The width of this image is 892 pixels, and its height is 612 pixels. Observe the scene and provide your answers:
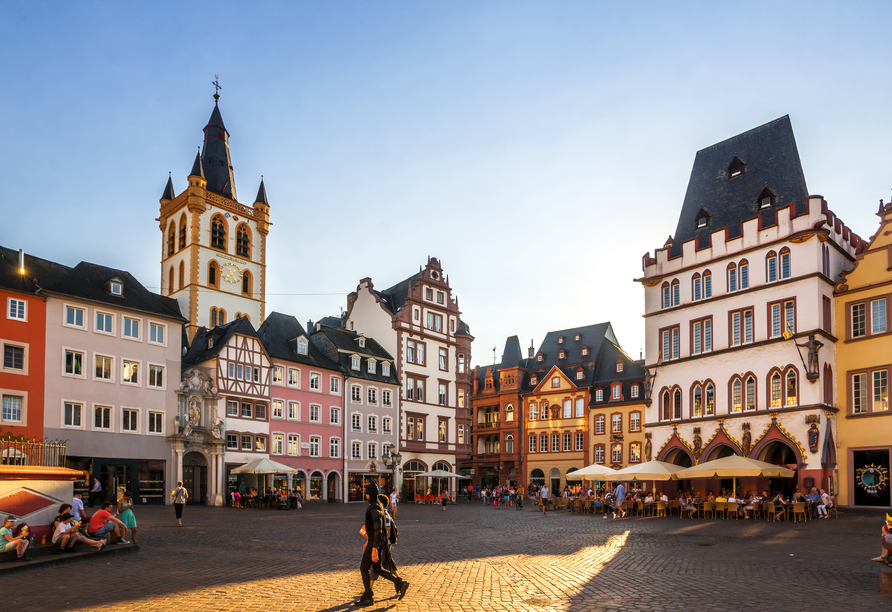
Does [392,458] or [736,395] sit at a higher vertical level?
[736,395]

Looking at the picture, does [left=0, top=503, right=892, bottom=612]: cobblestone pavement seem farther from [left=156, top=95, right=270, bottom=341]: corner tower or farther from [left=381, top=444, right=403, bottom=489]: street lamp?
[left=156, top=95, right=270, bottom=341]: corner tower

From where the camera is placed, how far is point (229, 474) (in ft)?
154

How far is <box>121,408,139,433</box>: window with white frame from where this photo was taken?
42.1 metres

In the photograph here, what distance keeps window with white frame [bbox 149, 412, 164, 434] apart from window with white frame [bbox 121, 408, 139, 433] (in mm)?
886

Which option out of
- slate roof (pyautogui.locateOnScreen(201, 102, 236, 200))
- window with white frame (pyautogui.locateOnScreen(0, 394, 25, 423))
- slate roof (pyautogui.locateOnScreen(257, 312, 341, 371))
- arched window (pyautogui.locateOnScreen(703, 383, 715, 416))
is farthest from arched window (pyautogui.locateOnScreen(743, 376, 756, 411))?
slate roof (pyautogui.locateOnScreen(201, 102, 236, 200))

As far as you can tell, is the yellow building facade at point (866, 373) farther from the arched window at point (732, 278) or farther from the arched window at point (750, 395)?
the arched window at point (732, 278)

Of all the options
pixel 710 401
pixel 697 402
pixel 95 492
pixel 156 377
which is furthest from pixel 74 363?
pixel 710 401

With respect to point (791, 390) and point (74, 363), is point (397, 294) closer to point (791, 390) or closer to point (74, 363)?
point (74, 363)

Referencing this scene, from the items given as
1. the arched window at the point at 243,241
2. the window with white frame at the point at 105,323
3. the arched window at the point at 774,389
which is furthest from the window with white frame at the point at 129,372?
the arched window at the point at 774,389

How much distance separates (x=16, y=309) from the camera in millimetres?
38062

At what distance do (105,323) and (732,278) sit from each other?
33.4 meters

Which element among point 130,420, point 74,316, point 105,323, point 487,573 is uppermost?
point 74,316

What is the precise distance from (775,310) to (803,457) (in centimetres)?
746

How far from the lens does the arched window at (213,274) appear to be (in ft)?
225
